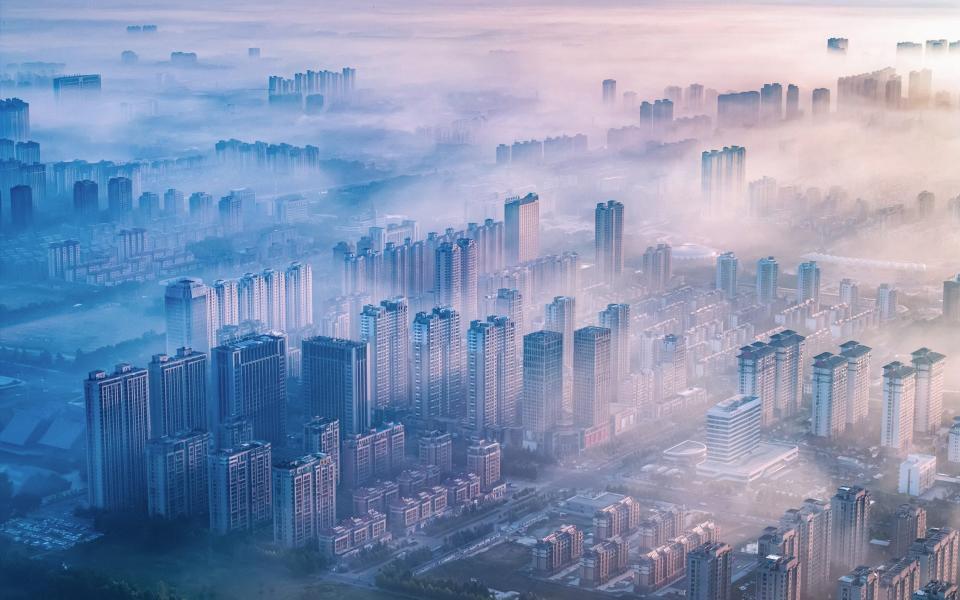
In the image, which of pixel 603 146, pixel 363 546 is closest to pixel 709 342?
pixel 363 546

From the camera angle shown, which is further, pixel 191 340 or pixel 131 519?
pixel 191 340

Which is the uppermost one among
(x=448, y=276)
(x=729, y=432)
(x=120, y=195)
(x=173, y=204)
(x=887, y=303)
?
(x=120, y=195)

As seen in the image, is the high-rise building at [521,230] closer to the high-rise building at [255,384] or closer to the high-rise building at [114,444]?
the high-rise building at [255,384]

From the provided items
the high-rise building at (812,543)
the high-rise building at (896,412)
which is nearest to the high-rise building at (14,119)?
the high-rise building at (896,412)

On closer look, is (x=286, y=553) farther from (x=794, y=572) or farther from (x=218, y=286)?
(x=218, y=286)

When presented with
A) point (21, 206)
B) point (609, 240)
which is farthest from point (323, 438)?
point (21, 206)

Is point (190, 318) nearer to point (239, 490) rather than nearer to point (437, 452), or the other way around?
point (437, 452)
